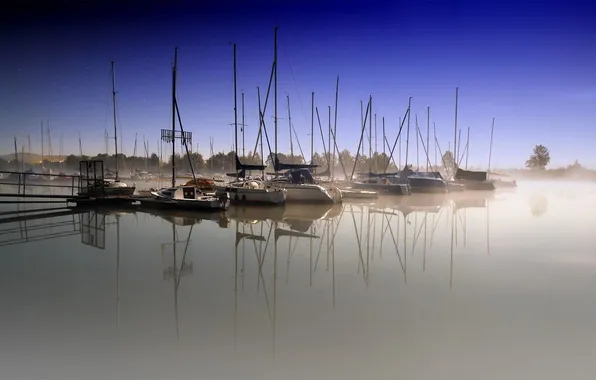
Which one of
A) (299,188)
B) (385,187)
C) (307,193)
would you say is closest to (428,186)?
(385,187)

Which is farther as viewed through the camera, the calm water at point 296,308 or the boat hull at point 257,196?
the boat hull at point 257,196

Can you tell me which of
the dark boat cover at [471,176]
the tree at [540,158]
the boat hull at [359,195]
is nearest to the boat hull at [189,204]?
the boat hull at [359,195]

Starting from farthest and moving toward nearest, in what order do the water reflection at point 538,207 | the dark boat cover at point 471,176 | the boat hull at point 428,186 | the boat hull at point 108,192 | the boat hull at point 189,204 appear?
the dark boat cover at point 471,176
the boat hull at point 428,186
the boat hull at point 108,192
the water reflection at point 538,207
the boat hull at point 189,204

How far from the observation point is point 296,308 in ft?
24.5

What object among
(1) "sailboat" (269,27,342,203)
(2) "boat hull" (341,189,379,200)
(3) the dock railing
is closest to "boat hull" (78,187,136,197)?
(3) the dock railing

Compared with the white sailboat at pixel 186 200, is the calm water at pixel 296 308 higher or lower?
lower

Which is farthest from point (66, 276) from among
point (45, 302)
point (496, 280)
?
point (496, 280)

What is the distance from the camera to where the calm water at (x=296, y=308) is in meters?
5.37

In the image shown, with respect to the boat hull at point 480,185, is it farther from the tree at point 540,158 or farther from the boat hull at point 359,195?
the tree at point 540,158

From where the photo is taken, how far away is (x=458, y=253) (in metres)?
12.8

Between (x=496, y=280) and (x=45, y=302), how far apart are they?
970 cm

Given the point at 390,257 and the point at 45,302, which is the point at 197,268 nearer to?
the point at 45,302

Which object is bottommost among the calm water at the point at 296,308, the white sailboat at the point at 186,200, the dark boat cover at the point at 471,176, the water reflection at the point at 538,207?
the water reflection at the point at 538,207

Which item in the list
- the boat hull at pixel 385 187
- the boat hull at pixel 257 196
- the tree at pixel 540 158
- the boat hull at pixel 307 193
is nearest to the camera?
the boat hull at pixel 257 196
